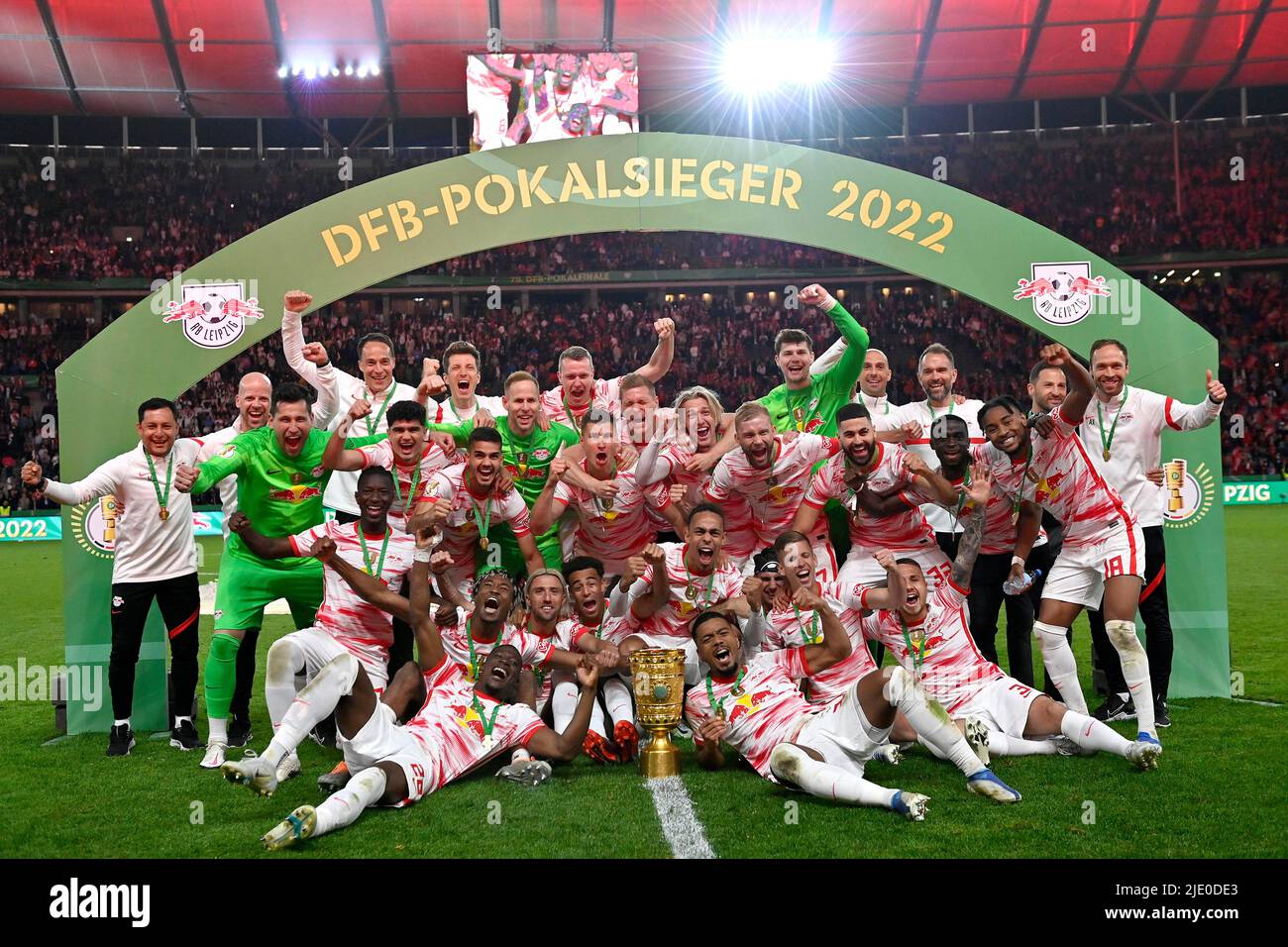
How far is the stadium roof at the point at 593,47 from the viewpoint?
2281 cm

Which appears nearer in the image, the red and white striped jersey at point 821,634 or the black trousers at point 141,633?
the red and white striped jersey at point 821,634

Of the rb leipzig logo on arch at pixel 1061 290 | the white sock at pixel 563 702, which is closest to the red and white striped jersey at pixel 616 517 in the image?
the white sock at pixel 563 702

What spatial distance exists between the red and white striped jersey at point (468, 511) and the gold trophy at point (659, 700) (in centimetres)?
134

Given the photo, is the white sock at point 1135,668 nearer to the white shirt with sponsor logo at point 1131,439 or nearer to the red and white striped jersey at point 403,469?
the white shirt with sponsor logo at point 1131,439

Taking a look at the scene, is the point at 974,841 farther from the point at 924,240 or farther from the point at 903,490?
the point at 924,240

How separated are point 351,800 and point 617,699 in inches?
75.5

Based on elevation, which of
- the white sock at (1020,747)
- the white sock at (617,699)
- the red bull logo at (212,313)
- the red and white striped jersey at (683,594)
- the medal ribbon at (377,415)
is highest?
the red bull logo at (212,313)

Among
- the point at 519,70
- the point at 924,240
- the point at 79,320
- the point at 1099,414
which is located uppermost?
the point at 519,70

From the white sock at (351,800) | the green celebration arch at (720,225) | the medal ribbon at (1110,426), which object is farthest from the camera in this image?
the green celebration arch at (720,225)

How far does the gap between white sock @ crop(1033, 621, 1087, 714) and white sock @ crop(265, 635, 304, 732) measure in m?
3.91

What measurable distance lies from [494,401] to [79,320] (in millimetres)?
25909

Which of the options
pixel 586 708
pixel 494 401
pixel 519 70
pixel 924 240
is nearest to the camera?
pixel 586 708

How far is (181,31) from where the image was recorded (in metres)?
23.5
